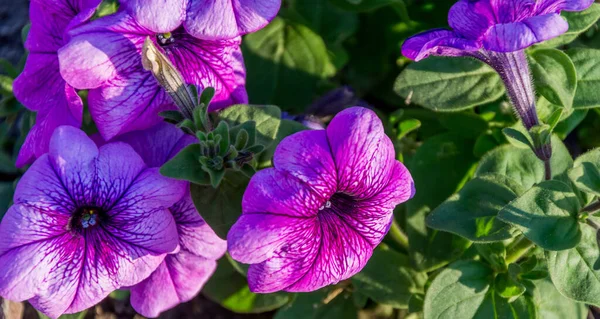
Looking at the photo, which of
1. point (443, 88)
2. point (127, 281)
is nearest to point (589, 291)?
point (443, 88)

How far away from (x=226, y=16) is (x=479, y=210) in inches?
38.7

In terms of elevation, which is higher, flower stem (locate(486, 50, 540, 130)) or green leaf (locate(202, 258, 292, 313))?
flower stem (locate(486, 50, 540, 130))

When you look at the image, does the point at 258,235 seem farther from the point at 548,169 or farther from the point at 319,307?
Result: the point at 319,307

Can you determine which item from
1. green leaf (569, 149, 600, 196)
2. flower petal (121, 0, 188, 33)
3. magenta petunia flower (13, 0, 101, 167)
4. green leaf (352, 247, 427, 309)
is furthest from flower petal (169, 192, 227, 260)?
green leaf (569, 149, 600, 196)

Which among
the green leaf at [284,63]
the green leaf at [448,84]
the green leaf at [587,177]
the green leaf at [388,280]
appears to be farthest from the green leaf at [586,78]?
the green leaf at [284,63]

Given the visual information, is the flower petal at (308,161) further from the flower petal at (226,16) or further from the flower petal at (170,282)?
the flower petal at (170,282)

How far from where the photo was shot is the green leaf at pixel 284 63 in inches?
105

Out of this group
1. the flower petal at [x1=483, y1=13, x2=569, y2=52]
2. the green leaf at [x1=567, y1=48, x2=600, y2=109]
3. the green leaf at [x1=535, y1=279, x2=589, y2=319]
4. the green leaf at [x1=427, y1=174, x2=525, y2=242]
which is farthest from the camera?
the green leaf at [x1=535, y1=279, x2=589, y2=319]

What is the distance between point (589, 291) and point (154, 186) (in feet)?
4.26

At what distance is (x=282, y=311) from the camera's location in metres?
2.73

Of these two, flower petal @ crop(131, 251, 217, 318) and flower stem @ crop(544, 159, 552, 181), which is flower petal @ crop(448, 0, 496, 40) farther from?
flower petal @ crop(131, 251, 217, 318)

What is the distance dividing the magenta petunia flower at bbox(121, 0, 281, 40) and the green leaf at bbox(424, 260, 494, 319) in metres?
1.05

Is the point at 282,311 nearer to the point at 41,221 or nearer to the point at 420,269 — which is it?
the point at 420,269

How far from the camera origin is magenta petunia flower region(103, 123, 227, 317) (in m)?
1.98
